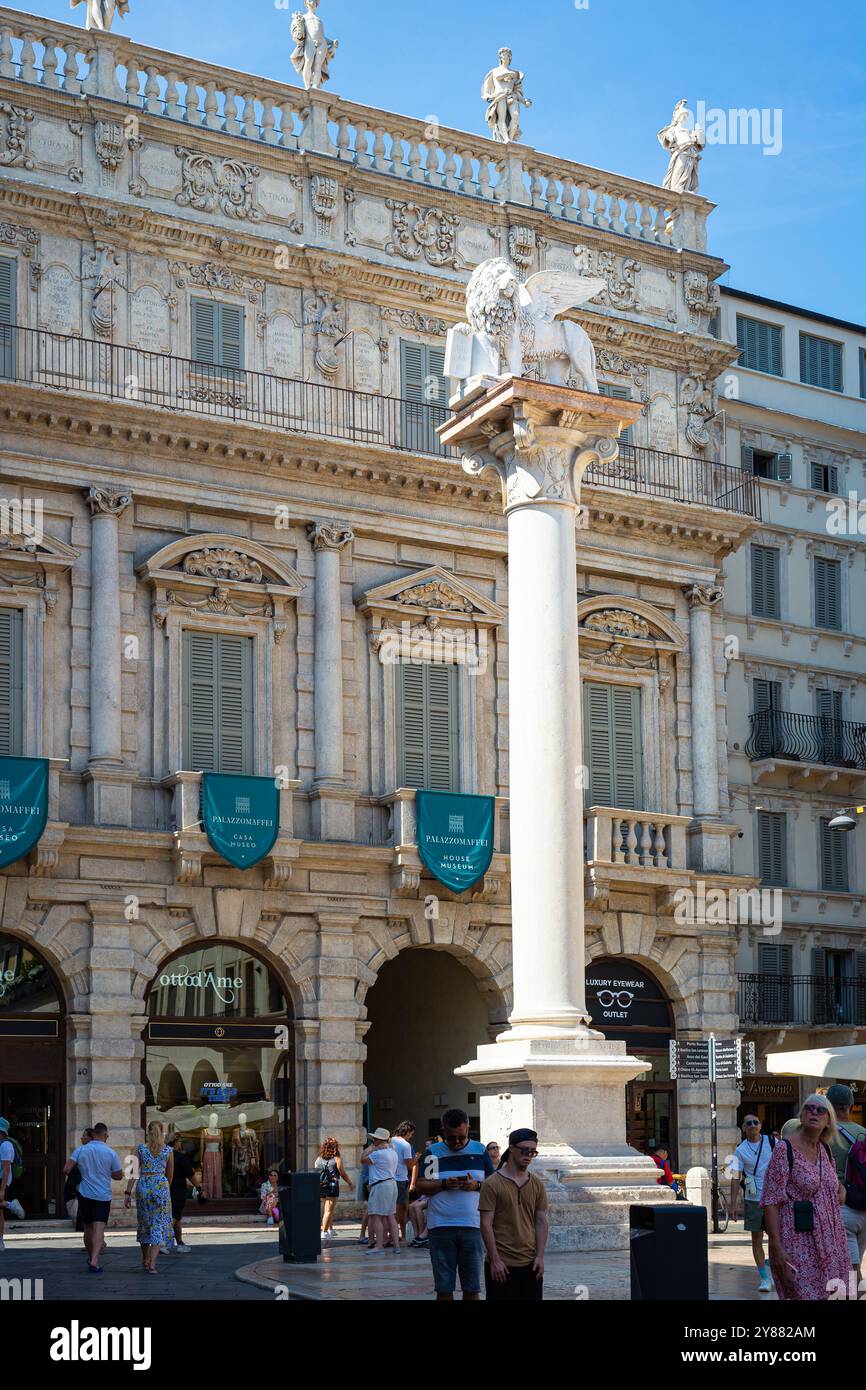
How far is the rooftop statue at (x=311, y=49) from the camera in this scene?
127ft

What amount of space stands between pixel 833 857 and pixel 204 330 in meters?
19.6

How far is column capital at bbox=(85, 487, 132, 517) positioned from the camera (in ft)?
113

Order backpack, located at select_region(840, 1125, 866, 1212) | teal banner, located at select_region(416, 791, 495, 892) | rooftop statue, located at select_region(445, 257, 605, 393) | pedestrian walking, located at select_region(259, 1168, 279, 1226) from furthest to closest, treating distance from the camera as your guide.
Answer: teal banner, located at select_region(416, 791, 495, 892), pedestrian walking, located at select_region(259, 1168, 279, 1226), rooftop statue, located at select_region(445, 257, 605, 393), backpack, located at select_region(840, 1125, 866, 1212)

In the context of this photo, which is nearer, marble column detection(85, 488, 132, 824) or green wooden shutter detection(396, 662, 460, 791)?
marble column detection(85, 488, 132, 824)

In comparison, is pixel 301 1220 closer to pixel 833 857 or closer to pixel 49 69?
pixel 49 69

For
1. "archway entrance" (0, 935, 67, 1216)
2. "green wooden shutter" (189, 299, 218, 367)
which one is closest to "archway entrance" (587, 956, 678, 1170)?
"archway entrance" (0, 935, 67, 1216)

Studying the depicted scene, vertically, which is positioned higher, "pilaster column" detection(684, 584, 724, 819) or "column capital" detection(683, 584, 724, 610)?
"column capital" detection(683, 584, 724, 610)

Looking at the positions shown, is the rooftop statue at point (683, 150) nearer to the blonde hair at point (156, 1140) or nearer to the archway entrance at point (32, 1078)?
the archway entrance at point (32, 1078)

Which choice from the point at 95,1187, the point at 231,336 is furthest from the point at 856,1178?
the point at 231,336

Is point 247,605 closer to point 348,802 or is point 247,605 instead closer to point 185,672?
point 185,672

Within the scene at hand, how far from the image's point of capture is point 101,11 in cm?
3634

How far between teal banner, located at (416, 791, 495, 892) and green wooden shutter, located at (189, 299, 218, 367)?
29.4 ft

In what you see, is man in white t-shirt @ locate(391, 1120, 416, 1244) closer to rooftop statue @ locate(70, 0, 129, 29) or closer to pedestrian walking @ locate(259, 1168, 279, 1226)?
pedestrian walking @ locate(259, 1168, 279, 1226)

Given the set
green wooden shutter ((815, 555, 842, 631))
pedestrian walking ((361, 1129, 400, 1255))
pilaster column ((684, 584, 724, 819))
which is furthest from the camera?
green wooden shutter ((815, 555, 842, 631))
